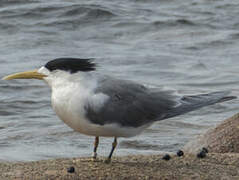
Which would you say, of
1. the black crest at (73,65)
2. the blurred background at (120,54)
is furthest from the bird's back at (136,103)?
the blurred background at (120,54)

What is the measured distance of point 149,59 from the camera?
538 inches

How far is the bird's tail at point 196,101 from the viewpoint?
625cm

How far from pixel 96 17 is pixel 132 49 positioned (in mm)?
2919

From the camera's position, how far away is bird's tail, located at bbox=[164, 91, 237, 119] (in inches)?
246

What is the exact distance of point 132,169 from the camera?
19.9ft

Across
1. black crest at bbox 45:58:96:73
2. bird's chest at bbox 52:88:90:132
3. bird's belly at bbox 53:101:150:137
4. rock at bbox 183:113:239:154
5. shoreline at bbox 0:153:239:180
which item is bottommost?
rock at bbox 183:113:239:154

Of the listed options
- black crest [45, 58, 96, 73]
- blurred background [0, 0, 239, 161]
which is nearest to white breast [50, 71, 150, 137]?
black crest [45, 58, 96, 73]

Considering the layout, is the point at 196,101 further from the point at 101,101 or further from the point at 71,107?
the point at 71,107

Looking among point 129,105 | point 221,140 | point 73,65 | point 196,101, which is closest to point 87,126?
point 129,105

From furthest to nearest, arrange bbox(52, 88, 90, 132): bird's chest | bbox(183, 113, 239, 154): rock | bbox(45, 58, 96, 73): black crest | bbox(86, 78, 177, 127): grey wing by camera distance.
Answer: bbox(183, 113, 239, 154): rock → bbox(45, 58, 96, 73): black crest → bbox(86, 78, 177, 127): grey wing → bbox(52, 88, 90, 132): bird's chest

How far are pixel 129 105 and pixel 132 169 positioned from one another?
54 cm

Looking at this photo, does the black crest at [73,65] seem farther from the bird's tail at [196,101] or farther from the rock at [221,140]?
the rock at [221,140]

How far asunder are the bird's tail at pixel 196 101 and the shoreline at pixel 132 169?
0.49 meters

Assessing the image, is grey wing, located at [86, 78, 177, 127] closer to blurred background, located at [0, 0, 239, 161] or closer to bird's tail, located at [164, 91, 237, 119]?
bird's tail, located at [164, 91, 237, 119]
